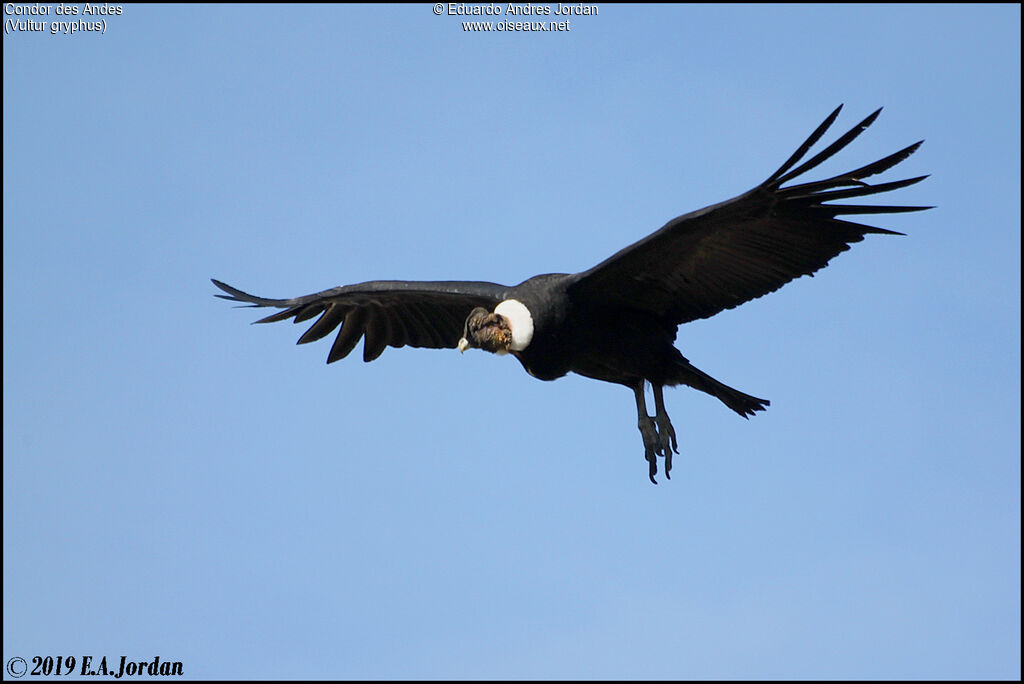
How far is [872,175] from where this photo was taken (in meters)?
8.73

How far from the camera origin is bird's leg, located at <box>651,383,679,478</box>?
34.2 feet

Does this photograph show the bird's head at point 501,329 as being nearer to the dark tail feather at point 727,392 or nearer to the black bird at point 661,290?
the black bird at point 661,290

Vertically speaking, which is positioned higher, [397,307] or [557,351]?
[397,307]

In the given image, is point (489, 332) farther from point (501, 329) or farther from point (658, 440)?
point (658, 440)

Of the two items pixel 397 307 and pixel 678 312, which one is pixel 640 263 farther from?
pixel 397 307

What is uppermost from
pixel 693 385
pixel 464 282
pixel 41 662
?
pixel 464 282

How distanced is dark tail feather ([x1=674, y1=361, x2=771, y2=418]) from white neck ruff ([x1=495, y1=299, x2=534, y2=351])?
1241 mm

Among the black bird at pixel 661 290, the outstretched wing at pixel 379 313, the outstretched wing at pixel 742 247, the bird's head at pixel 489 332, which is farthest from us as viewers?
the outstretched wing at pixel 379 313

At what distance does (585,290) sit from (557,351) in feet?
1.58

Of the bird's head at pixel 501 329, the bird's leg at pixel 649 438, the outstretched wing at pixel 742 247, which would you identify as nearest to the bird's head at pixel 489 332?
the bird's head at pixel 501 329

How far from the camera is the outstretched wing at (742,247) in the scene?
890 cm

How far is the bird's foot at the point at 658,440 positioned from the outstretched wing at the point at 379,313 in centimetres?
161

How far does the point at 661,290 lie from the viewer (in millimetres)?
10109

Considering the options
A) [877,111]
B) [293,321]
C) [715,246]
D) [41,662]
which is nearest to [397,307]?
[293,321]
